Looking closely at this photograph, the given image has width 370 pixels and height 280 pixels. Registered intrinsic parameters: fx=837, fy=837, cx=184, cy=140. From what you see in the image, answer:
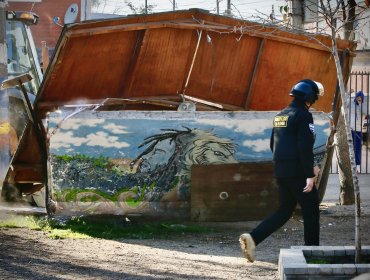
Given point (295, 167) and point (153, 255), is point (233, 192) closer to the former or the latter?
point (153, 255)

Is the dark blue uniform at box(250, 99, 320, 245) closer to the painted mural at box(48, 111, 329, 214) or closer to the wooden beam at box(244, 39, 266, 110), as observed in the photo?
the painted mural at box(48, 111, 329, 214)

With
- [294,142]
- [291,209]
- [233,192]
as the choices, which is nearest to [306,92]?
[294,142]

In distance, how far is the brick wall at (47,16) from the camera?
2652cm

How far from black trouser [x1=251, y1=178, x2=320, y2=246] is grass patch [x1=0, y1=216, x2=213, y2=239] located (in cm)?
176

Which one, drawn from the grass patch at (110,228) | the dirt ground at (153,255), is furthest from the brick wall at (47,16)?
the dirt ground at (153,255)

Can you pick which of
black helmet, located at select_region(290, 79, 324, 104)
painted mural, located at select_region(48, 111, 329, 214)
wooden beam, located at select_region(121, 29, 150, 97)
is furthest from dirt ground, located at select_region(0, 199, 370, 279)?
wooden beam, located at select_region(121, 29, 150, 97)

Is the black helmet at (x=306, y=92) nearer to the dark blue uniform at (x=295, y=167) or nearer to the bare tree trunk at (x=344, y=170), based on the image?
the dark blue uniform at (x=295, y=167)

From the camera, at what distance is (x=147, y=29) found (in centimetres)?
994

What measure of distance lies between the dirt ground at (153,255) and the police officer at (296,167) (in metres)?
0.36

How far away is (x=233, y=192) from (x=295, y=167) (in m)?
1.94

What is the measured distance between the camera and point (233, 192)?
31.8ft

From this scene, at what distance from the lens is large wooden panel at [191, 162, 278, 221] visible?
9.64m

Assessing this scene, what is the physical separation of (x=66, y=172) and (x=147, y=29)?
6.41 feet

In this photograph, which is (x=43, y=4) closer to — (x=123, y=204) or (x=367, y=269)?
(x=123, y=204)
